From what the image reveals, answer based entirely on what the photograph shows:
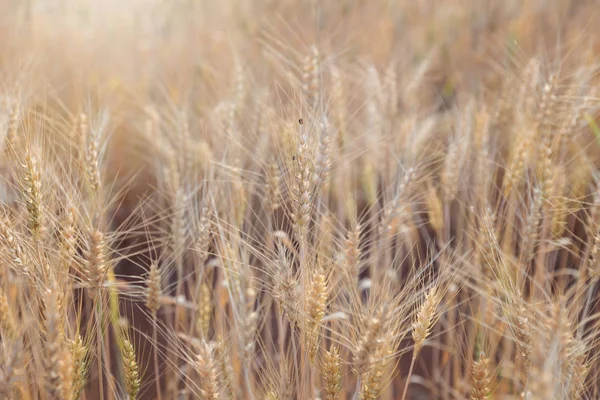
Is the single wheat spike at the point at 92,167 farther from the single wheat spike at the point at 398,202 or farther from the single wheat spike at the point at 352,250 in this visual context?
the single wheat spike at the point at 398,202

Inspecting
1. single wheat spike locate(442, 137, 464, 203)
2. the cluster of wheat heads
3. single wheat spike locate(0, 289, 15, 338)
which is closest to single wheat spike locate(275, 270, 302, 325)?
the cluster of wheat heads

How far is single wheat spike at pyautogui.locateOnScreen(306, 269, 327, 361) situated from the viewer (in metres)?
1.19

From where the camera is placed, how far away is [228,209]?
167 cm

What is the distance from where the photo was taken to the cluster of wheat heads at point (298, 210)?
4.05 ft

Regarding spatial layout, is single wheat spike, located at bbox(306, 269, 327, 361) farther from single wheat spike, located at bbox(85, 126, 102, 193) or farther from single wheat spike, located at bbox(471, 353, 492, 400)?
single wheat spike, located at bbox(85, 126, 102, 193)

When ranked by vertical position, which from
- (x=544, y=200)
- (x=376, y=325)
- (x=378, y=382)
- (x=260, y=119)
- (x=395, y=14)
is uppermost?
(x=395, y=14)

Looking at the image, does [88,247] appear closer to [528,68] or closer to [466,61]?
[528,68]

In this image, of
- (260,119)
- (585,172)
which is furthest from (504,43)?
(260,119)

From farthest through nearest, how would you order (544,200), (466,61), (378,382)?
(466,61) → (544,200) → (378,382)

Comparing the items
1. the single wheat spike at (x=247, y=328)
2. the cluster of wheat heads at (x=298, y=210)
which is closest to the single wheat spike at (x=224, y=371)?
the cluster of wheat heads at (x=298, y=210)

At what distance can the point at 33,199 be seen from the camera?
4.01 feet

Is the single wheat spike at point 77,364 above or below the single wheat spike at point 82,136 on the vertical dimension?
Result: below

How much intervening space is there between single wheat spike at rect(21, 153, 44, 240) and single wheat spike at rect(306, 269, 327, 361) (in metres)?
0.61

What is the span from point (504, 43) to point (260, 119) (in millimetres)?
1829
